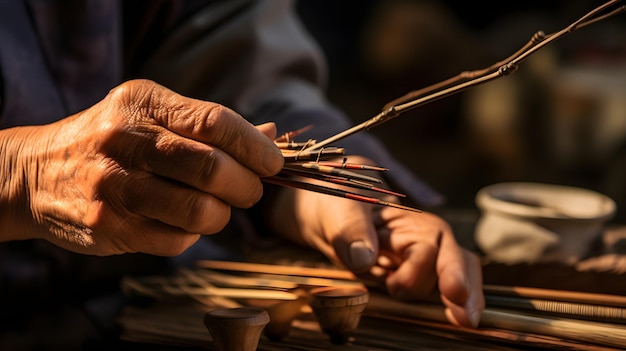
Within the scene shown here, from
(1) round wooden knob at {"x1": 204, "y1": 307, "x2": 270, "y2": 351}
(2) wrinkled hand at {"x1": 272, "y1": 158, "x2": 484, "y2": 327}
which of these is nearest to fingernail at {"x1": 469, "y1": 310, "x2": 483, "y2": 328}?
(2) wrinkled hand at {"x1": 272, "y1": 158, "x2": 484, "y2": 327}

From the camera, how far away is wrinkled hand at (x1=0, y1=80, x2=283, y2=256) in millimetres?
742

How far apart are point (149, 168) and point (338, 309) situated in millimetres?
264

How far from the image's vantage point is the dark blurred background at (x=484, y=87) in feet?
13.4

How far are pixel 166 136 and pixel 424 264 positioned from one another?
39 centimetres

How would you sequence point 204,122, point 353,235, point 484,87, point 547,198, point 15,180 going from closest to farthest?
1. point 204,122
2. point 15,180
3. point 353,235
4. point 547,198
5. point 484,87

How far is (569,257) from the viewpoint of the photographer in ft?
3.60

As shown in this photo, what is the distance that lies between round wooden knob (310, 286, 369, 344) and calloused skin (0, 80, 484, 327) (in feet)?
0.39

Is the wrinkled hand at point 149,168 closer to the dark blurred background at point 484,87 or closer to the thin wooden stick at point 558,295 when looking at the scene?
the thin wooden stick at point 558,295

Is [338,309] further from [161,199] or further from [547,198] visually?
[547,198]

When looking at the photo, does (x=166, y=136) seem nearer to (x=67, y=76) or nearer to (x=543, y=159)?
(x=67, y=76)

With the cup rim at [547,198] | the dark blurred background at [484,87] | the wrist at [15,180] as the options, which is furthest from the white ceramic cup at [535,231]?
the dark blurred background at [484,87]

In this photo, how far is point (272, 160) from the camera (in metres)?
0.76

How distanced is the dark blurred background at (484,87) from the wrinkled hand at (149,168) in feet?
9.48

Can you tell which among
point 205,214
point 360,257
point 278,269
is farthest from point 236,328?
point 278,269
